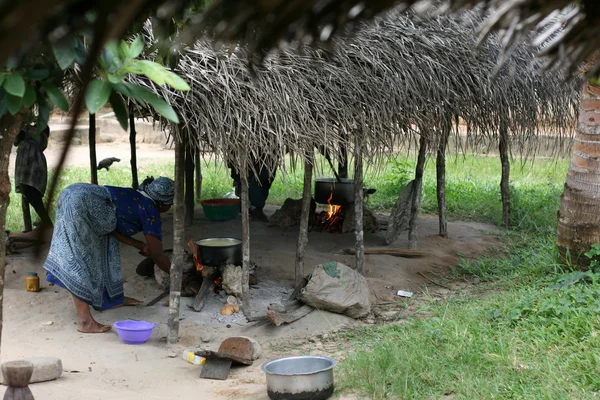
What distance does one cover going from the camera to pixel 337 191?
9.46m

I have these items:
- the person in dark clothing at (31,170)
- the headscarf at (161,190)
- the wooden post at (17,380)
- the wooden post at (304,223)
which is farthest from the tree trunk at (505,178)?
the wooden post at (17,380)

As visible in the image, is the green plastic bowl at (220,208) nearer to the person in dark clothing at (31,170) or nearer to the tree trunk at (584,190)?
the person in dark clothing at (31,170)

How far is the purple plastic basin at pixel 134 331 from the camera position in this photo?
573 centimetres

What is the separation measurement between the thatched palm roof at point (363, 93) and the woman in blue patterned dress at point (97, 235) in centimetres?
82

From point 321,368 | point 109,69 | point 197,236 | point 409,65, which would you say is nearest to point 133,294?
point 197,236

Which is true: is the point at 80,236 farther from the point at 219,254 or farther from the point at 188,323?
the point at 219,254

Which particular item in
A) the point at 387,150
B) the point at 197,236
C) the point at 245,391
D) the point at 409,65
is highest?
the point at 409,65

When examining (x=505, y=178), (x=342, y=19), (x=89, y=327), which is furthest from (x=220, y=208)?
(x=342, y=19)

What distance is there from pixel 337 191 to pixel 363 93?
3047mm

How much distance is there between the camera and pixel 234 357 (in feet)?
17.5

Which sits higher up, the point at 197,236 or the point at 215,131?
the point at 215,131

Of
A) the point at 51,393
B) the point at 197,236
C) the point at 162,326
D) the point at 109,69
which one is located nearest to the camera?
the point at 109,69

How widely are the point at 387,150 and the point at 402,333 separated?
2189 mm

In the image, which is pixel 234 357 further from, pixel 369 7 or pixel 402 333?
pixel 369 7
